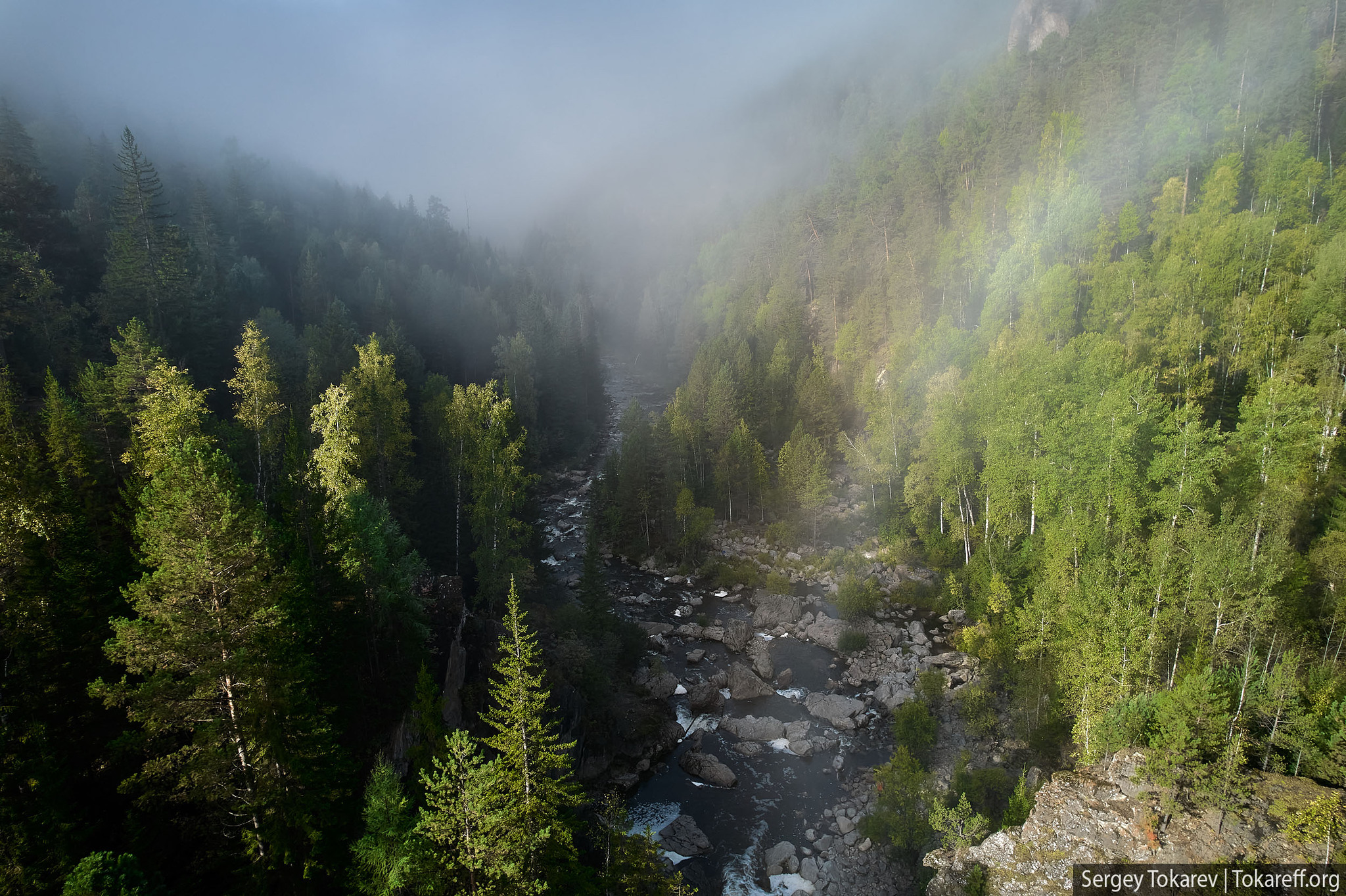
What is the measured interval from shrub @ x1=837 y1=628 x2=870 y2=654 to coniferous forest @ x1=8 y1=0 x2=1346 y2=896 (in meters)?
0.30

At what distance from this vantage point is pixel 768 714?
121ft

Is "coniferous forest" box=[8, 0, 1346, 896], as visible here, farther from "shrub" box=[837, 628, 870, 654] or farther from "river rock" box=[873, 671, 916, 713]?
"river rock" box=[873, 671, 916, 713]

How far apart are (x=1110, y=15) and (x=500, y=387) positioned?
83364mm

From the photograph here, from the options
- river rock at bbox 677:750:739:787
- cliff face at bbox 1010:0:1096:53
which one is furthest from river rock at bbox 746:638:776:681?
cliff face at bbox 1010:0:1096:53

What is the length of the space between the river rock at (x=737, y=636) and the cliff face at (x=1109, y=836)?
21724 mm

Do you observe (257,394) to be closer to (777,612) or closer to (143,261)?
(143,261)

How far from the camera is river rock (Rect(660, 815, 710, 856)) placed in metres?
27.1

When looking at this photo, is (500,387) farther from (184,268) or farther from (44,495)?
(44,495)

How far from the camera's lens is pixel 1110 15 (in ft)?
219

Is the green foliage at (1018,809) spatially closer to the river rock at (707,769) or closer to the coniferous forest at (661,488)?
the coniferous forest at (661,488)

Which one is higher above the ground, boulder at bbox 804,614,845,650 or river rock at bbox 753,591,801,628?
river rock at bbox 753,591,801,628

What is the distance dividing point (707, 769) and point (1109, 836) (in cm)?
1866

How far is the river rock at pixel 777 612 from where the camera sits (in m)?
46.9

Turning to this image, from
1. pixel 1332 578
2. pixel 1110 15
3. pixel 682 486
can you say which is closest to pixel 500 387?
pixel 682 486
